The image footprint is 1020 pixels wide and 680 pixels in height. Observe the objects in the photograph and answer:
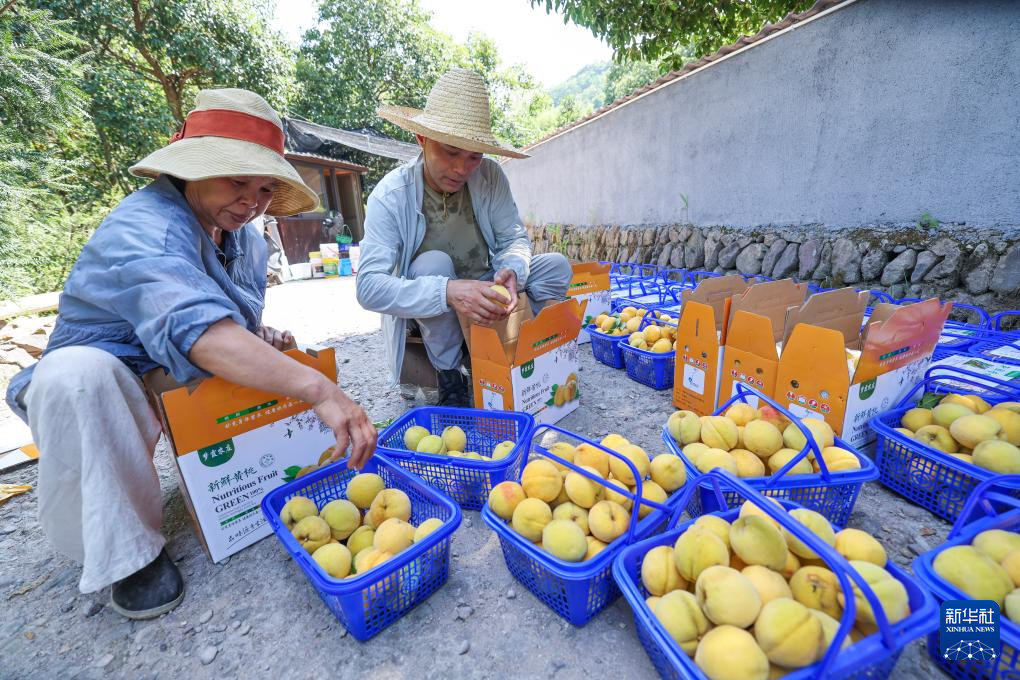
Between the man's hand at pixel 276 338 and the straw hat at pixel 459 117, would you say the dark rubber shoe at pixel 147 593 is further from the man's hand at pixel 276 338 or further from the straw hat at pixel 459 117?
the straw hat at pixel 459 117

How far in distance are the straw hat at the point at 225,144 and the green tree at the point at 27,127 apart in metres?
4.19

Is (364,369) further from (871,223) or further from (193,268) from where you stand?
(871,223)

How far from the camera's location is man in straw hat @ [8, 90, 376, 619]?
124cm

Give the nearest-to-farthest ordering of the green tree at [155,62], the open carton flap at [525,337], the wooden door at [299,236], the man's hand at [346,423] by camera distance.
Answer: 1. the man's hand at [346,423]
2. the open carton flap at [525,337]
3. the green tree at [155,62]
4. the wooden door at [299,236]

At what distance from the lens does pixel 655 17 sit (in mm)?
5531

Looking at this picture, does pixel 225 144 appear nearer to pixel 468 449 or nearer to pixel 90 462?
pixel 90 462

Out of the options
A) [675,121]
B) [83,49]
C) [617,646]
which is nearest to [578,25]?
[675,121]

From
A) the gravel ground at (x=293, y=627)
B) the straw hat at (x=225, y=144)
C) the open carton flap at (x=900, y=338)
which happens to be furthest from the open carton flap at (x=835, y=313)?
the straw hat at (x=225, y=144)

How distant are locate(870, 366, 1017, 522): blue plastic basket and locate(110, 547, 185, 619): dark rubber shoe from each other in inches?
96.5

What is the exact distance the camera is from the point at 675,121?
20.1 ft

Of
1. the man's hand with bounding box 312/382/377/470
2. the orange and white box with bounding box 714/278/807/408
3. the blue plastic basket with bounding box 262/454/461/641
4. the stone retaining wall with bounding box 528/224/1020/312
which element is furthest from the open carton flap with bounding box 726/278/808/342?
the stone retaining wall with bounding box 528/224/1020/312

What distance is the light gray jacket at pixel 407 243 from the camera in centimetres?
215

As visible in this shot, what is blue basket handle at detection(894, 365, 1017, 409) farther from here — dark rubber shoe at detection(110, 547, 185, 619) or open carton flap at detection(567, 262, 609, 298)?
dark rubber shoe at detection(110, 547, 185, 619)

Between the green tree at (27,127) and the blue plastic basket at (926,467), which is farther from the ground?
the green tree at (27,127)
